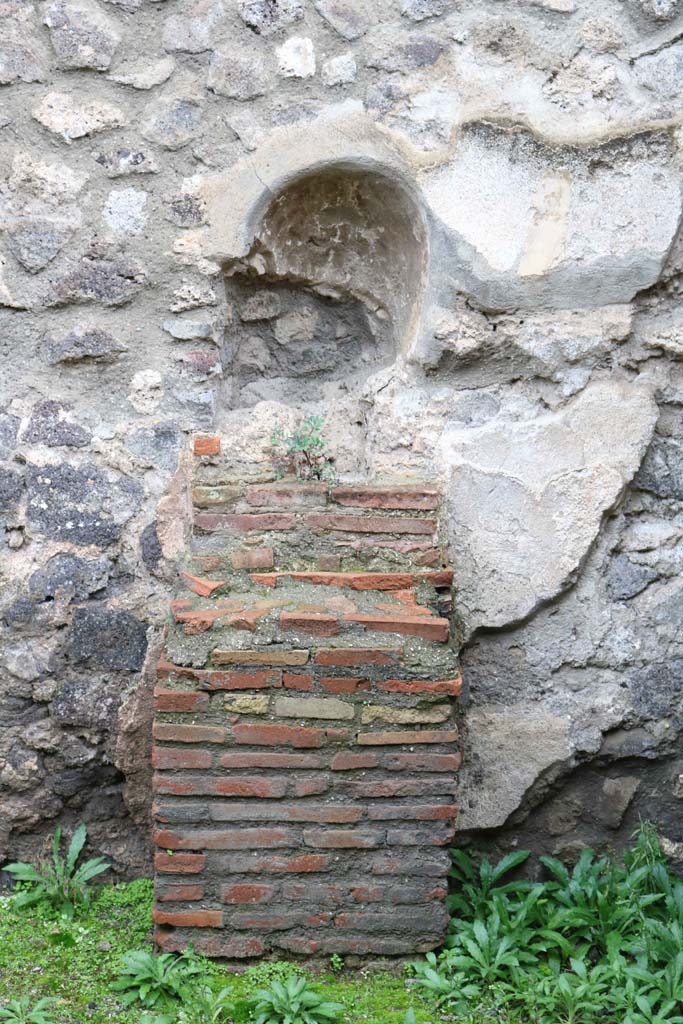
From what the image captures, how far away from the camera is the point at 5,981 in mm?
2557

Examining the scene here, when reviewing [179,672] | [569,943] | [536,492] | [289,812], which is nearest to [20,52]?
[179,672]

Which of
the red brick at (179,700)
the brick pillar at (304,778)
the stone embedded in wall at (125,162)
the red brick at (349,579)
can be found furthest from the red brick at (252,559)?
the stone embedded in wall at (125,162)

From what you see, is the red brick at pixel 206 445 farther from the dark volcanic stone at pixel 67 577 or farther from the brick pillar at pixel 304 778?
the brick pillar at pixel 304 778

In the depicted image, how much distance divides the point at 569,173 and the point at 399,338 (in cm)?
67

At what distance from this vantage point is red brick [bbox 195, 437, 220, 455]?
296 centimetres

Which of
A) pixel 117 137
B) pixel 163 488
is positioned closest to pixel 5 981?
pixel 163 488

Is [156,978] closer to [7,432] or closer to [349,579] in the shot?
[349,579]

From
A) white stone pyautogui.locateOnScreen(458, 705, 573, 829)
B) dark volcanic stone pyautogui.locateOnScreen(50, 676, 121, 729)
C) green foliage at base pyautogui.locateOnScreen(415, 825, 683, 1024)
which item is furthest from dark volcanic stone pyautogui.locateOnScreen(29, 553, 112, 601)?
green foliage at base pyautogui.locateOnScreen(415, 825, 683, 1024)

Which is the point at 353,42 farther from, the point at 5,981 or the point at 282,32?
the point at 5,981

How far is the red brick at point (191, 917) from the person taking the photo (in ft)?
8.16

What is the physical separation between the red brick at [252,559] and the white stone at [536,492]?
58cm

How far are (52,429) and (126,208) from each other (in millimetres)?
664

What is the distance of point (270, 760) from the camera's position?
245 cm

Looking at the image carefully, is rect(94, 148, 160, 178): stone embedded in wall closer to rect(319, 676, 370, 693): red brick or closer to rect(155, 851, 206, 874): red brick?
rect(319, 676, 370, 693): red brick
